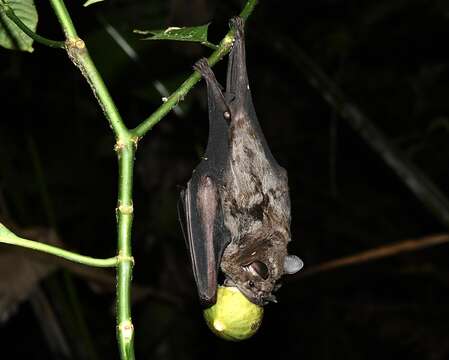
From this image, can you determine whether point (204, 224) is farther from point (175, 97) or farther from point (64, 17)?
point (64, 17)

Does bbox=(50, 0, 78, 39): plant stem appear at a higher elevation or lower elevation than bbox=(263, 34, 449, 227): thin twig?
lower

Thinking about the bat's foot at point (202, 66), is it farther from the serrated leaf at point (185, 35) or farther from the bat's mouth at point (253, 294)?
the bat's mouth at point (253, 294)

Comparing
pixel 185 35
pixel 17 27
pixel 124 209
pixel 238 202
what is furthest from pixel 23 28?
pixel 238 202

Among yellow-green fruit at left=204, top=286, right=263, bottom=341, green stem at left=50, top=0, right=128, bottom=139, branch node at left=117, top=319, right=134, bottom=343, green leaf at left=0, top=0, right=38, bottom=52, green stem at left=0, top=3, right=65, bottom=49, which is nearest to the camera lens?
branch node at left=117, top=319, right=134, bottom=343

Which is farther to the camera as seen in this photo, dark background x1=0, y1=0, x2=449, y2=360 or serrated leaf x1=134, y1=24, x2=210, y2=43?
dark background x1=0, y1=0, x2=449, y2=360

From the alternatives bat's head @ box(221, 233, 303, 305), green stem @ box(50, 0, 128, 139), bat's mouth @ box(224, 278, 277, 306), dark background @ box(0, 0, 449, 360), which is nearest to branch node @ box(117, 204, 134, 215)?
green stem @ box(50, 0, 128, 139)

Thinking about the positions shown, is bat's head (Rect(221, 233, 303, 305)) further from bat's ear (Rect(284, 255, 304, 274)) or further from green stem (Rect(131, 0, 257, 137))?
green stem (Rect(131, 0, 257, 137))

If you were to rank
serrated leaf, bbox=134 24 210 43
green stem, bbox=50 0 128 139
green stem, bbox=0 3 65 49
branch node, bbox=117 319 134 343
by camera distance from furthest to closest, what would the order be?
serrated leaf, bbox=134 24 210 43
green stem, bbox=0 3 65 49
green stem, bbox=50 0 128 139
branch node, bbox=117 319 134 343
